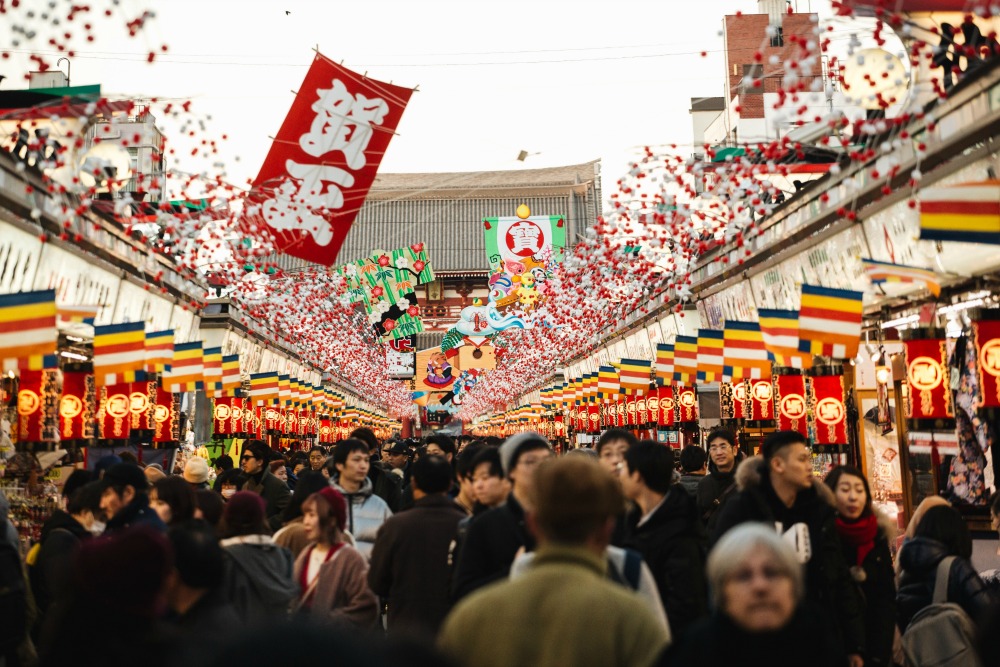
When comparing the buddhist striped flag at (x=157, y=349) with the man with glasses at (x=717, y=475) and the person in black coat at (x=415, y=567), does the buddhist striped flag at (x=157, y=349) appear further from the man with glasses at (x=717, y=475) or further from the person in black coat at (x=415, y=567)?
the person in black coat at (x=415, y=567)

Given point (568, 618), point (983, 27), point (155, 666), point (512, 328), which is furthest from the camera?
point (512, 328)


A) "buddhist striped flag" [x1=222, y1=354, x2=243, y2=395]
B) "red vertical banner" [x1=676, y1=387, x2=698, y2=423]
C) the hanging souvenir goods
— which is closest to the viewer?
the hanging souvenir goods

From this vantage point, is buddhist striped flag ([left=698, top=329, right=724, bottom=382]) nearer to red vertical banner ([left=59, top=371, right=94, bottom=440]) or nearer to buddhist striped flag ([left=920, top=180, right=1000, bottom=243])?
buddhist striped flag ([left=920, top=180, right=1000, bottom=243])

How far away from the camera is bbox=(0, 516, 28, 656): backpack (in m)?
5.34

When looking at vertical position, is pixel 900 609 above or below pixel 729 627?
below

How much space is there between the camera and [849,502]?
6.32 meters

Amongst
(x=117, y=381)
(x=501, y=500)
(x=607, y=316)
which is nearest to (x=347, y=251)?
(x=607, y=316)

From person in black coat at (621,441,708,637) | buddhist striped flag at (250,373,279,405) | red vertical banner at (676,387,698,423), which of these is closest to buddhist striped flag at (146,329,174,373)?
buddhist striped flag at (250,373,279,405)

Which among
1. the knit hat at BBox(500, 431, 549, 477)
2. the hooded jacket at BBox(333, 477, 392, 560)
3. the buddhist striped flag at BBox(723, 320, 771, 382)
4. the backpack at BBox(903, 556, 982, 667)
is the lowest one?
the backpack at BBox(903, 556, 982, 667)

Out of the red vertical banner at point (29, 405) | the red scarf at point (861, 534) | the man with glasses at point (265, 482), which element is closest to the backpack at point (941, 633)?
the red scarf at point (861, 534)

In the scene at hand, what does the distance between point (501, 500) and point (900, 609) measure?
278 centimetres

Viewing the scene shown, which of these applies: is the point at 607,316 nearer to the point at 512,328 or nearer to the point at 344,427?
the point at 512,328

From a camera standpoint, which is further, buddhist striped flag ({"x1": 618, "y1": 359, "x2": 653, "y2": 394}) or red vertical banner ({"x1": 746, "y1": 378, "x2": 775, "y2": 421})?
buddhist striped flag ({"x1": 618, "y1": 359, "x2": 653, "y2": 394})

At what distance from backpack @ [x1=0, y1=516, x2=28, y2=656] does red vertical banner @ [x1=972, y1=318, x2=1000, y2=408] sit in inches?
240
